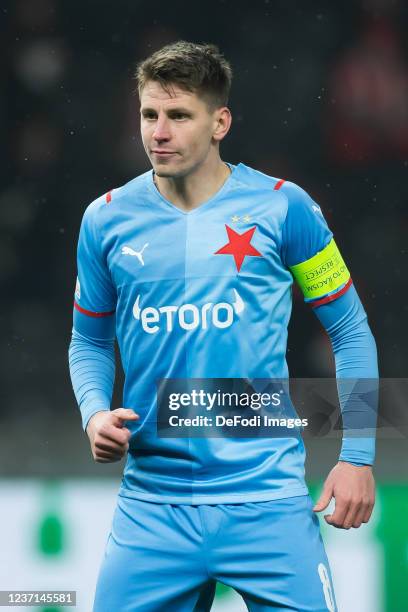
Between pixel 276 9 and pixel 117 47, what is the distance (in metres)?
0.82

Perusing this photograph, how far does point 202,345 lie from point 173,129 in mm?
469

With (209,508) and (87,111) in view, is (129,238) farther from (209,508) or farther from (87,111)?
→ (87,111)

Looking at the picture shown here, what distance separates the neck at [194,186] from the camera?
2482 mm

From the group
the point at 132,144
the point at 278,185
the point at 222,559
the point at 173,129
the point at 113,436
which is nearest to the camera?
the point at 113,436

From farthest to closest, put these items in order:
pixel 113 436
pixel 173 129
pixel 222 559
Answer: pixel 173 129
pixel 222 559
pixel 113 436

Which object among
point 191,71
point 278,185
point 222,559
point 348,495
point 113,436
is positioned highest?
point 191,71

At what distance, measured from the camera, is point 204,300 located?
236 centimetres

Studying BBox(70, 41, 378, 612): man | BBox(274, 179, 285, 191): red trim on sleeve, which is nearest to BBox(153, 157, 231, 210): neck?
BBox(70, 41, 378, 612): man

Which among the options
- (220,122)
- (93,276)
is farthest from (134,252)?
(220,122)

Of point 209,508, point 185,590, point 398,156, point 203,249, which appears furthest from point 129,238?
point 398,156

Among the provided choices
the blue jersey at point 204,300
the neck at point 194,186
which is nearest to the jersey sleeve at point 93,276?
the blue jersey at point 204,300

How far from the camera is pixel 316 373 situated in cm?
531

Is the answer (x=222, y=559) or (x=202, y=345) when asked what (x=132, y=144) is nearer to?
(x=202, y=345)

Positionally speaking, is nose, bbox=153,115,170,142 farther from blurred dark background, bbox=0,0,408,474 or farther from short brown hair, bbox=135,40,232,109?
blurred dark background, bbox=0,0,408,474
